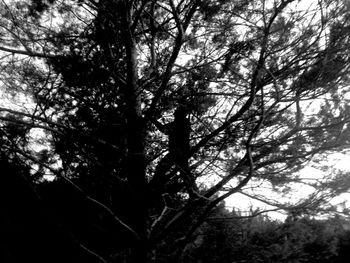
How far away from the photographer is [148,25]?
4.64m

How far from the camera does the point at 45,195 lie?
498 centimetres

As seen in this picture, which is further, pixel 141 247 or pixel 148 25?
pixel 148 25

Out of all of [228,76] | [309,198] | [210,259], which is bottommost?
[210,259]

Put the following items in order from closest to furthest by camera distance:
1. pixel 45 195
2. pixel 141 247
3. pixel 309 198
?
1. pixel 309 198
2. pixel 141 247
3. pixel 45 195

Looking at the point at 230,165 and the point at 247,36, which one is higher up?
the point at 247,36

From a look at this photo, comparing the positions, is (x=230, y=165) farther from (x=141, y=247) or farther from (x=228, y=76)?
(x=141, y=247)

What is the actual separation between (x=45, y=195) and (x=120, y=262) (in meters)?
2.00

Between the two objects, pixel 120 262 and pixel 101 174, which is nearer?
pixel 101 174

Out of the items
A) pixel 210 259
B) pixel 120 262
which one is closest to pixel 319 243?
pixel 210 259

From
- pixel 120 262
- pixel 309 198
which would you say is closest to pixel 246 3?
pixel 309 198

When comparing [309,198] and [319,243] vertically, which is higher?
[309,198]

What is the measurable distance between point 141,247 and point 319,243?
6.82ft

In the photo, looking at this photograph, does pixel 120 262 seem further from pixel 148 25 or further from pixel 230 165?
pixel 148 25

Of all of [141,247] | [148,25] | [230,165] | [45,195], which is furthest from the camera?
[45,195]
